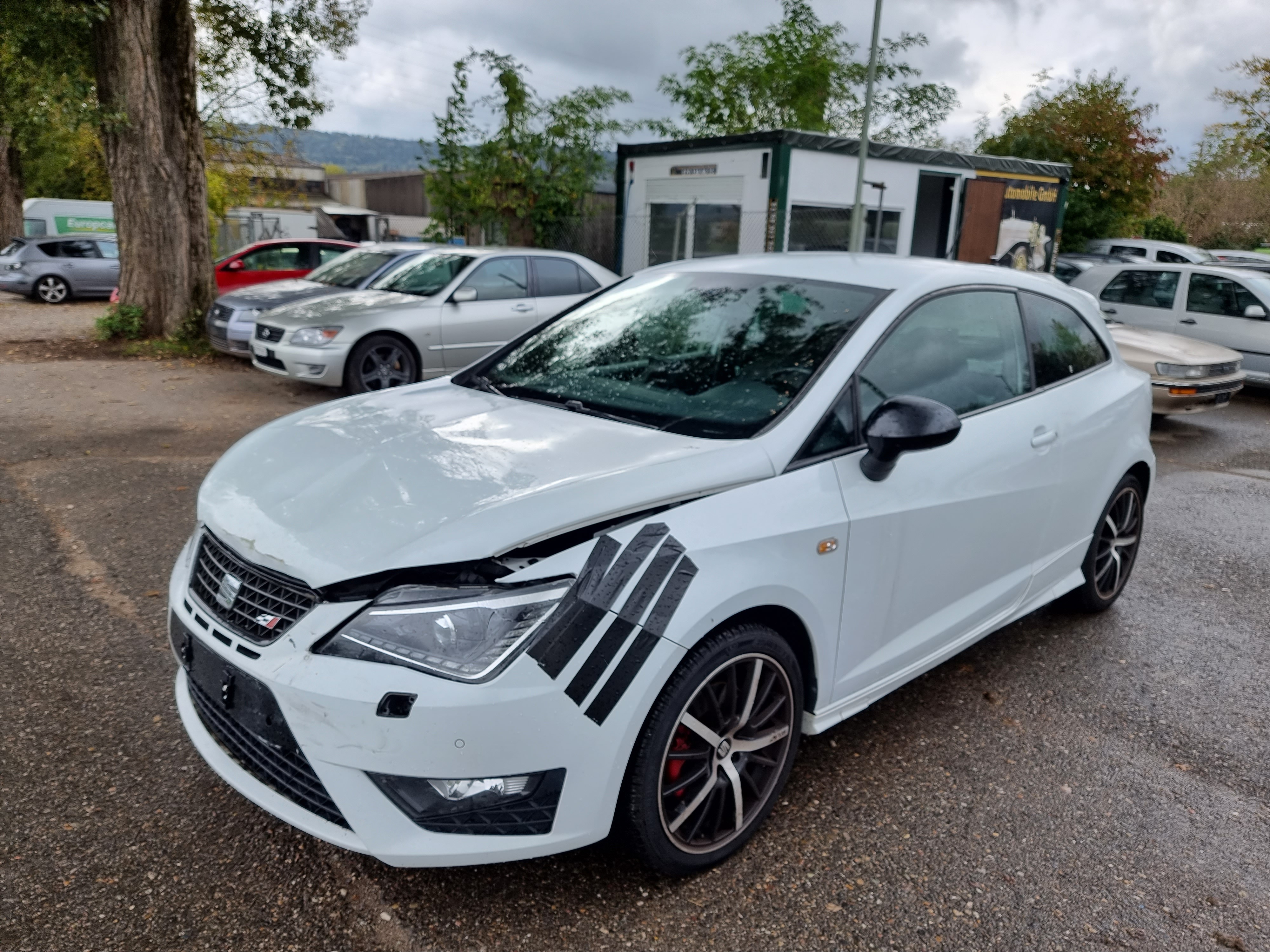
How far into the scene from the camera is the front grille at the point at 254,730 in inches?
90.0

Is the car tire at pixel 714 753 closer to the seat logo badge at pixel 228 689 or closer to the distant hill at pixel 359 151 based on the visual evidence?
the seat logo badge at pixel 228 689

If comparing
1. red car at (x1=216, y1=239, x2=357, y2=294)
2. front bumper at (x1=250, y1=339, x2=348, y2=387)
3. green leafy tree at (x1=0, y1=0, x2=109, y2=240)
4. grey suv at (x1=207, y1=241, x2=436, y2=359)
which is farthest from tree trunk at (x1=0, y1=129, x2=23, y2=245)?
front bumper at (x1=250, y1=339, x2=348, y2=387)

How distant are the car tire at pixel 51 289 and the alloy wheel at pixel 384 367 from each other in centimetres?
1570

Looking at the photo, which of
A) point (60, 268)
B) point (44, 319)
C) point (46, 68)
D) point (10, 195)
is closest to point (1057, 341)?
point (46, 68)

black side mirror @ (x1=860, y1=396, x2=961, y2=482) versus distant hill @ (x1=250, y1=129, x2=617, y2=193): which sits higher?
distant hill @ (x1=250, y1=129, x2=617, y2=193)

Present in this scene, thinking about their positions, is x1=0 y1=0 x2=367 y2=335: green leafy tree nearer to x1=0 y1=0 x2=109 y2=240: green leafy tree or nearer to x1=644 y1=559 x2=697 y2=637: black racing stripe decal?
x1=0 y1=0 x2=109 y2=240: green leafy tree

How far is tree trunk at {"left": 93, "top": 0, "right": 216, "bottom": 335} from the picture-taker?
10.9 metres

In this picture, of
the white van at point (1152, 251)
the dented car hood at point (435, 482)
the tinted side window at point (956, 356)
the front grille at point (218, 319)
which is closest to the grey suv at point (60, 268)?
the front grille at point (218, 319)

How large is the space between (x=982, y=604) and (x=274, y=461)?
2.51 meters

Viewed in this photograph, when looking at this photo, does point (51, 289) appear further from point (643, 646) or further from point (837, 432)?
point (643, 646)

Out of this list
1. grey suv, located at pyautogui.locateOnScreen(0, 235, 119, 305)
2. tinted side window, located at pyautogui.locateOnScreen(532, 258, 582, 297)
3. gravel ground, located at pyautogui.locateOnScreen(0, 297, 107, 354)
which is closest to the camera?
tinted side window, located at pyautogui.locateOnScreen(532, 258, 582, 297)

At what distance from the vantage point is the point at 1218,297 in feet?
38.2

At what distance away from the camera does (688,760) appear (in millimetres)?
2543

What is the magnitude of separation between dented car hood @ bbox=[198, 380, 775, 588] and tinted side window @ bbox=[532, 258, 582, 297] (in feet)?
23.6
